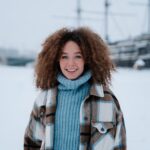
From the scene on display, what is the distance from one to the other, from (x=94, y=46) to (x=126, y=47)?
23812 millimetres

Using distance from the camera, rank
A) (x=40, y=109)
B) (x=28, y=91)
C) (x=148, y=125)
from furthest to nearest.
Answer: (x=28, y=91) < (x=148, y=125) < (x=40, y=109)

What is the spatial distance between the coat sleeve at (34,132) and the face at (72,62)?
30 cm

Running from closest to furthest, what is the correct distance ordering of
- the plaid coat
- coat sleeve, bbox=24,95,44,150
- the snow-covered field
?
the plaid coat < coat sleeve, bbox=24,95,44,150 < the snow-covered field

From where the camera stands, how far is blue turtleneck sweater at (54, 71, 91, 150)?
7.20ft

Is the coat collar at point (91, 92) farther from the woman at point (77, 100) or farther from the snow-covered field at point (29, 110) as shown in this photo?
the snow-covered field at point (29, 110)

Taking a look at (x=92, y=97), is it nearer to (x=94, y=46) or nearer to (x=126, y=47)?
(x=94, y=46)

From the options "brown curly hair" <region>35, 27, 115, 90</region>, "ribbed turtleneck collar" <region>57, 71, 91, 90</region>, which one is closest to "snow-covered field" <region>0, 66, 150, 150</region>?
"brown curly hair" <region>35, 27, 115, 90</region>

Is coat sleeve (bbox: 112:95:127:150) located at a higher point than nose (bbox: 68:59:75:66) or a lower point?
lower

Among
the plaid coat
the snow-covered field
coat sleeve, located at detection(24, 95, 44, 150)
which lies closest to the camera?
the plaid coat

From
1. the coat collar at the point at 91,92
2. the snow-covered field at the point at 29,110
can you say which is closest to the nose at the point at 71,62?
the coat collar at the point at 91,92

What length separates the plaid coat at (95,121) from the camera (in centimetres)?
213

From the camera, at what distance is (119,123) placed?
2.18 meters

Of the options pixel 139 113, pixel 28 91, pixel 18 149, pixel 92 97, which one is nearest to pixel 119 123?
pixel 92 97

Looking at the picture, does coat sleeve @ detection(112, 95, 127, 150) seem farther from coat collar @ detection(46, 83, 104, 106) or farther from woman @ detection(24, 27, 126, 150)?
coat collar @ detection(46, 83, 104, 106)
